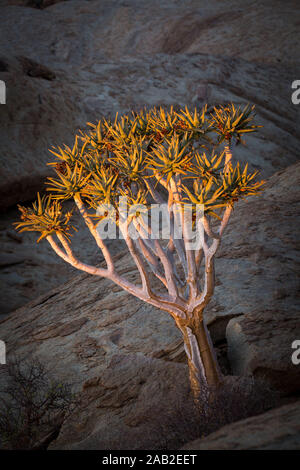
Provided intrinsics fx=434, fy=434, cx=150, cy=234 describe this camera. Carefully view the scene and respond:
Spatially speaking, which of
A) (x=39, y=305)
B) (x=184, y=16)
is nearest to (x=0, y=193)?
(x=39, y=305)

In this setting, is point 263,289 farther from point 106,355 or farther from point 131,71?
point 131,71

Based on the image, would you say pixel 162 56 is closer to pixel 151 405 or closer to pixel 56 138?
pixel 56 138

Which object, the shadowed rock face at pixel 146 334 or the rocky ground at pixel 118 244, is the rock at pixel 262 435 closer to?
the rocky ground at pixel 118 244

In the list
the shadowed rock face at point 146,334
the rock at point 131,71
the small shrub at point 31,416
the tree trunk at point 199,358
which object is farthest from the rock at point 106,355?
the rock at point 131,71

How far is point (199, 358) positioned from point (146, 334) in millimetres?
1733

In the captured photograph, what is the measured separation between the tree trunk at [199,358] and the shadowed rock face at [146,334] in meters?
0.39

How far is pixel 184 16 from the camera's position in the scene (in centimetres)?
3017

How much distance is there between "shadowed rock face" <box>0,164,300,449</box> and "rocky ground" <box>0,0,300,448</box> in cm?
2

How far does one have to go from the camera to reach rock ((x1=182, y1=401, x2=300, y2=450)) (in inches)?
138

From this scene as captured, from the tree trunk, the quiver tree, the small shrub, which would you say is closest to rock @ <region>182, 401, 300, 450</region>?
the tree trunk

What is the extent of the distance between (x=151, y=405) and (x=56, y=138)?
1138cm

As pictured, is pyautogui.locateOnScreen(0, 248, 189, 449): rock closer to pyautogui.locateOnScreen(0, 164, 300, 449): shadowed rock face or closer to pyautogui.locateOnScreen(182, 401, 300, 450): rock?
pyautogui.locateOnScreen(0, 164, 300, 449): shadowed rock face

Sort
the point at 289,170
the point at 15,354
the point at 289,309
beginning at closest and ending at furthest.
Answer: the point at 289,309, the point at 15,354, the point at 289,170

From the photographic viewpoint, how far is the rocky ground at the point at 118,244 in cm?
649
